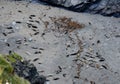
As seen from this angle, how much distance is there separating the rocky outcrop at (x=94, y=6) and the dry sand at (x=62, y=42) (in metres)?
0.67

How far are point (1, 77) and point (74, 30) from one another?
12.0m

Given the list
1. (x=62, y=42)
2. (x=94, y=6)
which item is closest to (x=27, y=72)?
(x=62, y=42)

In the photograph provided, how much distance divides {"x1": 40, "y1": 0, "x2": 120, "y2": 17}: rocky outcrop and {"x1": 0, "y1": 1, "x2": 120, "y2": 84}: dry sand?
67 centimetres

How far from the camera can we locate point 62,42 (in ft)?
55.4

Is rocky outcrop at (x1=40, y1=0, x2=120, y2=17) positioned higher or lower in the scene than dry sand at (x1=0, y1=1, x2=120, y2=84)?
higher

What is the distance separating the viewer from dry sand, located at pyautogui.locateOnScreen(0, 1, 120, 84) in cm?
1415

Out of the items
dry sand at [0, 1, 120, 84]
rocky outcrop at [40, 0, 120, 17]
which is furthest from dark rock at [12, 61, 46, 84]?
rocky outcrop at [40, 0, 120, 17]

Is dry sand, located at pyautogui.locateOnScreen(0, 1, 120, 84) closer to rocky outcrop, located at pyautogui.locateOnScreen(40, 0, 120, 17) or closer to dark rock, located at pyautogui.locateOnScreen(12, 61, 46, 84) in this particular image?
rocky outcrop, located at pyautogui.locateOnScreen(40, 0, 120, 17)

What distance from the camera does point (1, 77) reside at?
6934 millimetres

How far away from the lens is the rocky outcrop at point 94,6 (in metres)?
22.2

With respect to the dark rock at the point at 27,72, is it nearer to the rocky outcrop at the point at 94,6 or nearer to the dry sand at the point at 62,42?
the dry sand at the point at 62,42

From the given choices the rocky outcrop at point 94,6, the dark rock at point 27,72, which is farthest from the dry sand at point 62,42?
the dark rock at point 27,72

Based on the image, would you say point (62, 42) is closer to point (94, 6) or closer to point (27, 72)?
point (94, 6)

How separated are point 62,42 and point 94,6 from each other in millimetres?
6831
